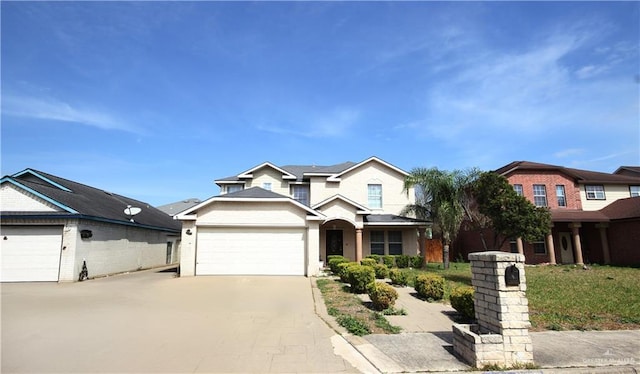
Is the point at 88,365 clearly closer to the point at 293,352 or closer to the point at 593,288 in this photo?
the point at 293,352

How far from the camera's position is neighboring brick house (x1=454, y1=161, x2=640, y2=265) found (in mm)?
21781

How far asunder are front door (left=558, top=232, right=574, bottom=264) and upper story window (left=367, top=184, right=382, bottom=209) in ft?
41.2

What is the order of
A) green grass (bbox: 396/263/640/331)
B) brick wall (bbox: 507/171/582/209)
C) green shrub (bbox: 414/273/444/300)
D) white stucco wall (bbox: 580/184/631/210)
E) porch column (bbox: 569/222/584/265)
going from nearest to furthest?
1. green grass (bbox: 396/263/640/331)
2. green shrub (bbox: 414/273/444/300)
3. porch column (bbox: 569/222/584/265)
4. brick wall (bbox: 507/171/582/209)
5. white stucco wall (bbox: 580/184/631/210)

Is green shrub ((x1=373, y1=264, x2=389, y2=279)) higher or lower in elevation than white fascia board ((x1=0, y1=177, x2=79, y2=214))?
lower

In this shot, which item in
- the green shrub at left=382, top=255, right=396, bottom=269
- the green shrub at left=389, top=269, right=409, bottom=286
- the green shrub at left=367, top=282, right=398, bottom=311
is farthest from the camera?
the green shrub at left=382, top=255, right=396, bottom=269

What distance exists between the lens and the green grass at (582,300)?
818 cm

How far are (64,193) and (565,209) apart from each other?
98.8 feet

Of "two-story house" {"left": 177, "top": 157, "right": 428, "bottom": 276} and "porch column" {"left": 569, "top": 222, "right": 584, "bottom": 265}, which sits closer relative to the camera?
"two-story house" {"left": 177, "top": 157, "right": 428, "bottom": 276}

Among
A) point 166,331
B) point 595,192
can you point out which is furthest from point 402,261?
point 595,192

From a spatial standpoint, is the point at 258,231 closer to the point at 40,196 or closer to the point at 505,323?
the point at 40,196

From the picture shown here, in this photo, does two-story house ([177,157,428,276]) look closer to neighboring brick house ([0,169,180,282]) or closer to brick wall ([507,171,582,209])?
neighboring brick house ([0,169,180,282])

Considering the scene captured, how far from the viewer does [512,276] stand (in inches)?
215

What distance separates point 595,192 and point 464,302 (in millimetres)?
22886

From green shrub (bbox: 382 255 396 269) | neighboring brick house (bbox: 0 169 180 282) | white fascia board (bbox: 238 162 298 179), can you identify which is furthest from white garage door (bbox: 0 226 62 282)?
green shrub (bbox: 382 255 396 269)
